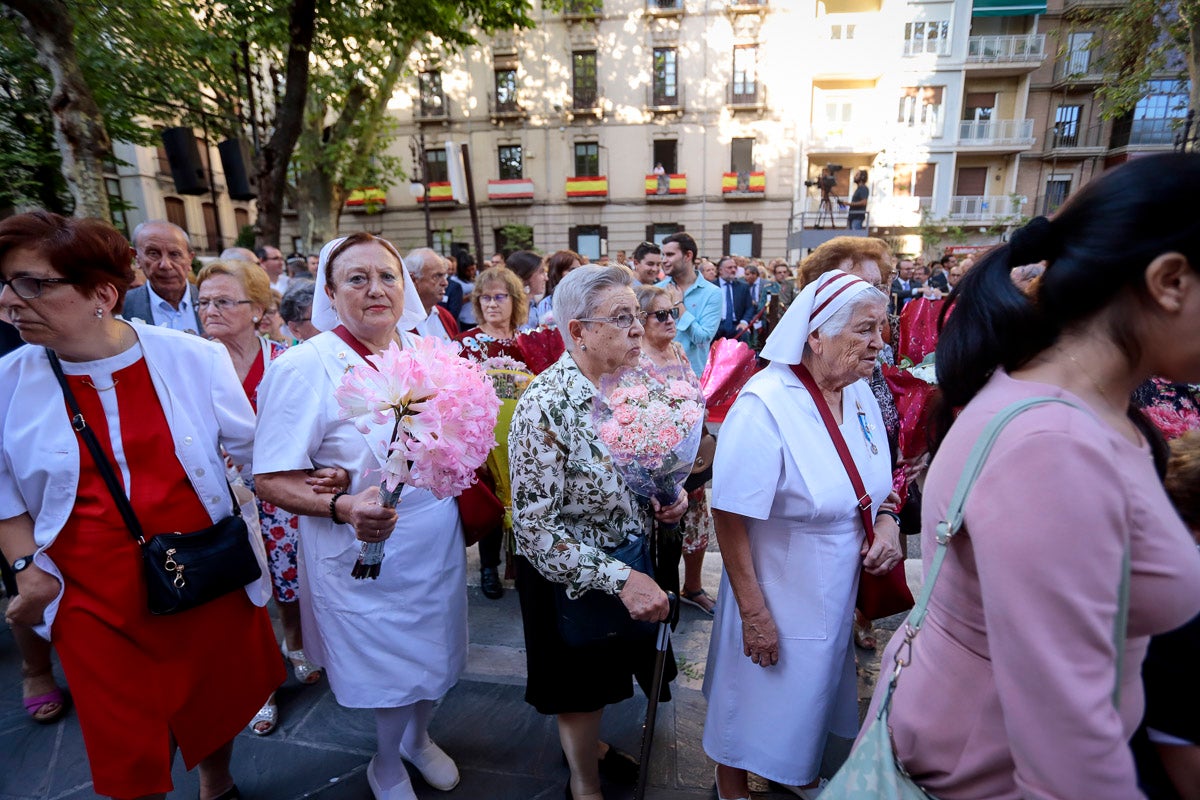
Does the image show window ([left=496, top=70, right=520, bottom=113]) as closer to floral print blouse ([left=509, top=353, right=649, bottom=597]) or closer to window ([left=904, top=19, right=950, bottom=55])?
window ([left=904, top=19, right=950, bottom=55])

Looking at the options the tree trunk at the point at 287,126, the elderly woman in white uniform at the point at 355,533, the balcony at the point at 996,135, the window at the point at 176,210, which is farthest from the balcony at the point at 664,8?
the elderly woman in white uniform at the point at 355,533

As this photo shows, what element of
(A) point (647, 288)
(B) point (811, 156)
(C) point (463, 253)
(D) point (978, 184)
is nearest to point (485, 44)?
(B) point (811, 156)

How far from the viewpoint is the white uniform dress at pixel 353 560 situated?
1983 millimetres

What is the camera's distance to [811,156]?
2612 cm

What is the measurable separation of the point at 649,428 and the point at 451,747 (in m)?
1.92

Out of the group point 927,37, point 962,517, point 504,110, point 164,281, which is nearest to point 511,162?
point 504,110

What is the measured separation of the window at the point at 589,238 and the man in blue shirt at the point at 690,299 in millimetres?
21527

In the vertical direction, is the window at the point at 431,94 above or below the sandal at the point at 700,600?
above

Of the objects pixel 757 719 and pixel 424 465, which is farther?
pixel 757 719

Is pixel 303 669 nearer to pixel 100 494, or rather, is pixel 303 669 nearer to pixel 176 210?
pixel 100 494

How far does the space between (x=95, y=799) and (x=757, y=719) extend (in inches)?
107

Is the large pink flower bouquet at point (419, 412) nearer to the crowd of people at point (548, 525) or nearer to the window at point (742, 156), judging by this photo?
the crowd of people at point (548, 525)

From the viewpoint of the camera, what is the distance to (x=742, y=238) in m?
26.2

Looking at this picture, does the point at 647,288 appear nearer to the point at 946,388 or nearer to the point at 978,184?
the point at 946,388
